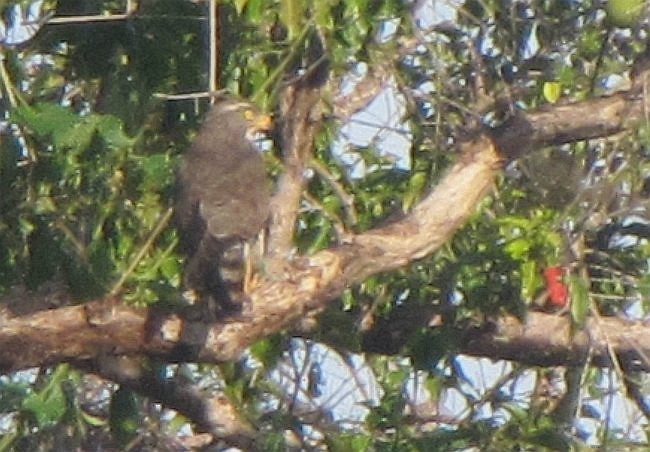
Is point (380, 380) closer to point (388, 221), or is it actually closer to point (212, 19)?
point (388, 221)

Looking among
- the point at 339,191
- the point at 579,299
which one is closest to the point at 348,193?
the point at 339,191

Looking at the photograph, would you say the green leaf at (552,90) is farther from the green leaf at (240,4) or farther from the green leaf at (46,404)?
the green leaf at (46,404)

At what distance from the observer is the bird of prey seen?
4.08 metres

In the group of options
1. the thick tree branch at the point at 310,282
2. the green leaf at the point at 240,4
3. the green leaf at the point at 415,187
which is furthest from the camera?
the green leaf at the point at 415,187

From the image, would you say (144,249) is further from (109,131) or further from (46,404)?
(109,131)

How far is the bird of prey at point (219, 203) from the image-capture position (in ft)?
13.4

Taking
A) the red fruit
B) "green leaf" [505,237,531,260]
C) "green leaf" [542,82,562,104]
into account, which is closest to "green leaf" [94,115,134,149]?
"green leaf" [505,237,531,260]

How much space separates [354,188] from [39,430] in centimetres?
104

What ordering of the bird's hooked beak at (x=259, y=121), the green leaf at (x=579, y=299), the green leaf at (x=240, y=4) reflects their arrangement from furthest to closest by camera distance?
the green leaf at (x=579, y=299)
the bird's hooked beak at (x=259, y=121)
the green leaf at (x=240, y=4)

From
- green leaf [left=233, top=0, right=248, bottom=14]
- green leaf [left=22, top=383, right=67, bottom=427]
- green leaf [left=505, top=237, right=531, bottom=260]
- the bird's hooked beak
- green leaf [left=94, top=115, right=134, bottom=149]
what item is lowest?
green leaf [left=22, top=383, right=67, bottom=427]

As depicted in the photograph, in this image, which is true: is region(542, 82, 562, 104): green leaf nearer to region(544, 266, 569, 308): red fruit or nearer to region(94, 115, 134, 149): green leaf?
region(544, 266, 569, 308): red fruit

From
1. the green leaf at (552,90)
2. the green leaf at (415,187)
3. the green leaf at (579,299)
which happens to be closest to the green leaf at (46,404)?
the green leaf at (415,187)

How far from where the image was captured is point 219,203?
430 centimetres

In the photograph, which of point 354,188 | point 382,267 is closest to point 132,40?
point 382,267
